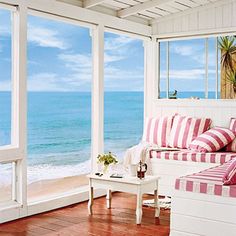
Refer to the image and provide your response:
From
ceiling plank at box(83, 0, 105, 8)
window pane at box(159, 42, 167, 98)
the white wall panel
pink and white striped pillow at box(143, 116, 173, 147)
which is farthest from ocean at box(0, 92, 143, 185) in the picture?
ceiling plank at box(83, 0, 105, 8)

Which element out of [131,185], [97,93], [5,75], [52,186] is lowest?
[52,186]

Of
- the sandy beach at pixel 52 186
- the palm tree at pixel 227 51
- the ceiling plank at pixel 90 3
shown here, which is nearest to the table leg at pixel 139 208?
the sandy beach at pixel 52 186

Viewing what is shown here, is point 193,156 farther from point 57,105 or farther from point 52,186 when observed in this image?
point 57,105

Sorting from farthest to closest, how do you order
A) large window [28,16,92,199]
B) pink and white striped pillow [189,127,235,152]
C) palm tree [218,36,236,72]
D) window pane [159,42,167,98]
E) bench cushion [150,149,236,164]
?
large window [28,16,92,199], window pane [159,42,167,98], palm tree [218,36,236,72], pink and white striped pillow [189,127,235,152], bench cushion [150,149,236,164]

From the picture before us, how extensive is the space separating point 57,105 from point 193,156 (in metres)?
4.24

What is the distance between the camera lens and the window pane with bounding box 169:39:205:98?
726 cm

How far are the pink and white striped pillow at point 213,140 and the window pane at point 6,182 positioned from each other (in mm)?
2493

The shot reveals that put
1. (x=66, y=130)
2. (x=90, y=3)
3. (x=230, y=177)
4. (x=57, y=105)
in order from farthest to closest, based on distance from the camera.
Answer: (x=66, y=130), (x=57, y=105), (x=90, y=3), (x=230, y=177)

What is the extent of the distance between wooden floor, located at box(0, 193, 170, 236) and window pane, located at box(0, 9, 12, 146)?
0.98m

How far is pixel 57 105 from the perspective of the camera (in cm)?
973

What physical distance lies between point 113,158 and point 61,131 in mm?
5502

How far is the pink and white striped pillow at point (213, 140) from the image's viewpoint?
6.26 m

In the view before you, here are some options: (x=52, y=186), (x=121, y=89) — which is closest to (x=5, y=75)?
(x=52, y=186)

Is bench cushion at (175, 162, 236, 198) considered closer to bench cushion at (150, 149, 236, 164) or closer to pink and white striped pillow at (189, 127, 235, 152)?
bench cushion at (150, 149, 236, 164)
